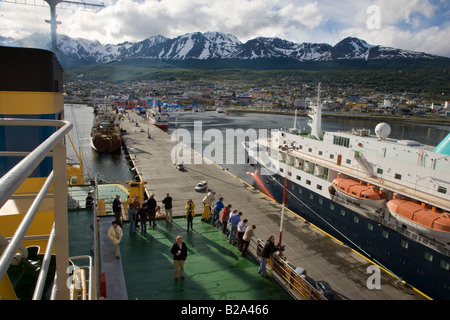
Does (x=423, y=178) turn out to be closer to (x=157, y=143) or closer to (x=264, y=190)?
(x=264, y=190)

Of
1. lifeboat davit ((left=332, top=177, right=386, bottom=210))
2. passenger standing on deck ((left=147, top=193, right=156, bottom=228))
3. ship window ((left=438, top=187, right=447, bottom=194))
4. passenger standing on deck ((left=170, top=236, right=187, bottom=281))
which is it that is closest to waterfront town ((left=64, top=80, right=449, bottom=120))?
lifeboat davit ((left=332, top=177, right=386, bottom=210))

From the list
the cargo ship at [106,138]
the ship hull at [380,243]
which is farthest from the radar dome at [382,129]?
the cargo ship at [106,138]

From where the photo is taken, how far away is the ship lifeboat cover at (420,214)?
1171cm

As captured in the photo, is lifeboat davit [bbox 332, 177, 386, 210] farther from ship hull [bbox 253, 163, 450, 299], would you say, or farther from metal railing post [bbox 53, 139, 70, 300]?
metal railing post [bbox 53, 139, 70, 300]

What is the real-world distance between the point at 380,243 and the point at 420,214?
2.71 m

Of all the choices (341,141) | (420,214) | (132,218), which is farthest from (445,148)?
(132,218)

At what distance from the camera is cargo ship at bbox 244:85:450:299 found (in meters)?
12.4

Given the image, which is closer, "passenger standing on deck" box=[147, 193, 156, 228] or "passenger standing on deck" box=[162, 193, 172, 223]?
"passenger standing on deck" box=[147, 193, 156, 228]

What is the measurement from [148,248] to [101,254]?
138cm

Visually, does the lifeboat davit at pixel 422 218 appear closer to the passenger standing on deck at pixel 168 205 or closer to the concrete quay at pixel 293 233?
the concrete quay at pixel 293 233

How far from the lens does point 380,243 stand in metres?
14.4

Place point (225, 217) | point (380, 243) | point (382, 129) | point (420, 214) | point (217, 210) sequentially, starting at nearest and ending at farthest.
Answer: point (225, 217) < point (217, 210) < point (420, 214) < point (380, 243) < point (382, 129)

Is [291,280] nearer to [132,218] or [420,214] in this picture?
[132,218]
